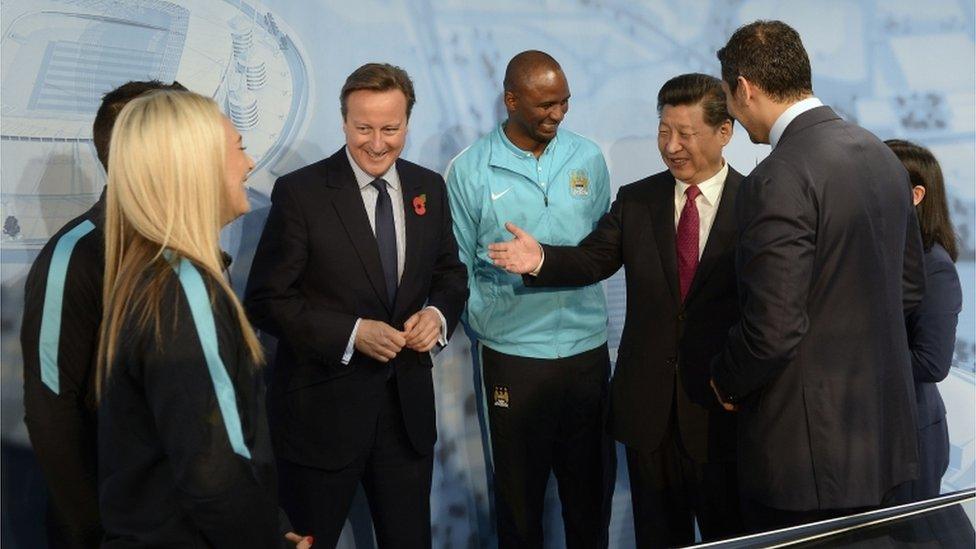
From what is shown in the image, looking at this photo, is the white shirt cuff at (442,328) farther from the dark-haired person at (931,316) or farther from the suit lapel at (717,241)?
the dark-haired person at (931,316)

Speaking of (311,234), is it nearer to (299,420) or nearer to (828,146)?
(299,420)

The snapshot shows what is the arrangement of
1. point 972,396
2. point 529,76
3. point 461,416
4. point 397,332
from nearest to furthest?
point 397,332 → point 529,76 → point 461,416 → point 972,396

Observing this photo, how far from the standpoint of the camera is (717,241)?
8.97 ft

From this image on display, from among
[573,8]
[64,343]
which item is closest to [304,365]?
[64,343]

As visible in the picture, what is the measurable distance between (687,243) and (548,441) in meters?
0.82

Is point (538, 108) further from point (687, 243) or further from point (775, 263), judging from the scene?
point (775, 263)

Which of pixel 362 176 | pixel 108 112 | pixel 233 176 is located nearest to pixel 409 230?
pixel 362 176

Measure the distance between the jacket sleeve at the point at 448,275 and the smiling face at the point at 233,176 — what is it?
3.48 ft

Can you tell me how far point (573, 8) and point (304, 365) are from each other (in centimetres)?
168

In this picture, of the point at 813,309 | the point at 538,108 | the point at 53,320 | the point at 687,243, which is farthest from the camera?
the point at 538,108

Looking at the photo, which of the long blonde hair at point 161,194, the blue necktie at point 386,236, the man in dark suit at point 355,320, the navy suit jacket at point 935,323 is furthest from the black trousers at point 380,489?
the navy suit jacket at point 935,323

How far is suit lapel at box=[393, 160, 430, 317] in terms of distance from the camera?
283cm

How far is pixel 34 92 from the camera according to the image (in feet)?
9.30

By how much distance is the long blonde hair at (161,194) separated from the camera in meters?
1.67
